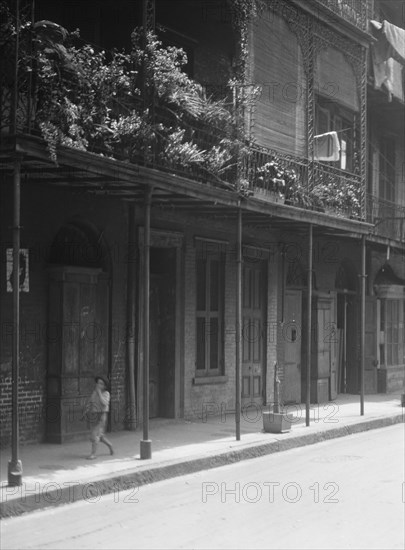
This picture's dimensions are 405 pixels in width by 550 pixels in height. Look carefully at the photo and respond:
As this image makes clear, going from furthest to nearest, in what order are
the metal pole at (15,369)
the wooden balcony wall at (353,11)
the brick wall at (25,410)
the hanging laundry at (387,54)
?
the hanging laundry at (387,54) < the wooden balcony wall at (353,11) < the brick wall at (25,410) < the metal pole at (15,369)

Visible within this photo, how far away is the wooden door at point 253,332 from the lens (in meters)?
18.5

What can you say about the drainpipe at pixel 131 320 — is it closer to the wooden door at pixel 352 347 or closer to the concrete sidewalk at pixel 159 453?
the concrete sidewalk at pixel 159 453

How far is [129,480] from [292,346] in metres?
9.84

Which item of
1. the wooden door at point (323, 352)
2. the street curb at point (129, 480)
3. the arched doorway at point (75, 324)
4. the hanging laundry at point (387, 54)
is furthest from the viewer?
the hanging laundry at point (387, 54)

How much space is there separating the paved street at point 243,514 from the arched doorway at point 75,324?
97.5 inches

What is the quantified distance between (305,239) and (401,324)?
6797 millimetres

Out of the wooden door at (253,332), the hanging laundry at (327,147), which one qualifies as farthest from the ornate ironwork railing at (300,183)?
the wooden door at (253,332)

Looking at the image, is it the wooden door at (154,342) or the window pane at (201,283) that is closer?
the wooden door at (154,342)

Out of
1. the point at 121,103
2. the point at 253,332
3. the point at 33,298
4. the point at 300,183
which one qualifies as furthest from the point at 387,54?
the point at 33,298

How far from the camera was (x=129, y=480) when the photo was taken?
1102 cm

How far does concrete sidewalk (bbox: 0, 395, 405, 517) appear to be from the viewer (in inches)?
396

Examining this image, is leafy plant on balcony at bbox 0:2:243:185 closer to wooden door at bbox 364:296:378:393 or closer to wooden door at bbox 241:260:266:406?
wooden door at bbox 241:260:266:406

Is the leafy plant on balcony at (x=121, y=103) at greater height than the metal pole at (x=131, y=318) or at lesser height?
greater

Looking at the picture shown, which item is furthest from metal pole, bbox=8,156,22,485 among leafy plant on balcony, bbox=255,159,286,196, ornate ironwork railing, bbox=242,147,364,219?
leafy plant on balcony, bbox=255,159,286,196
